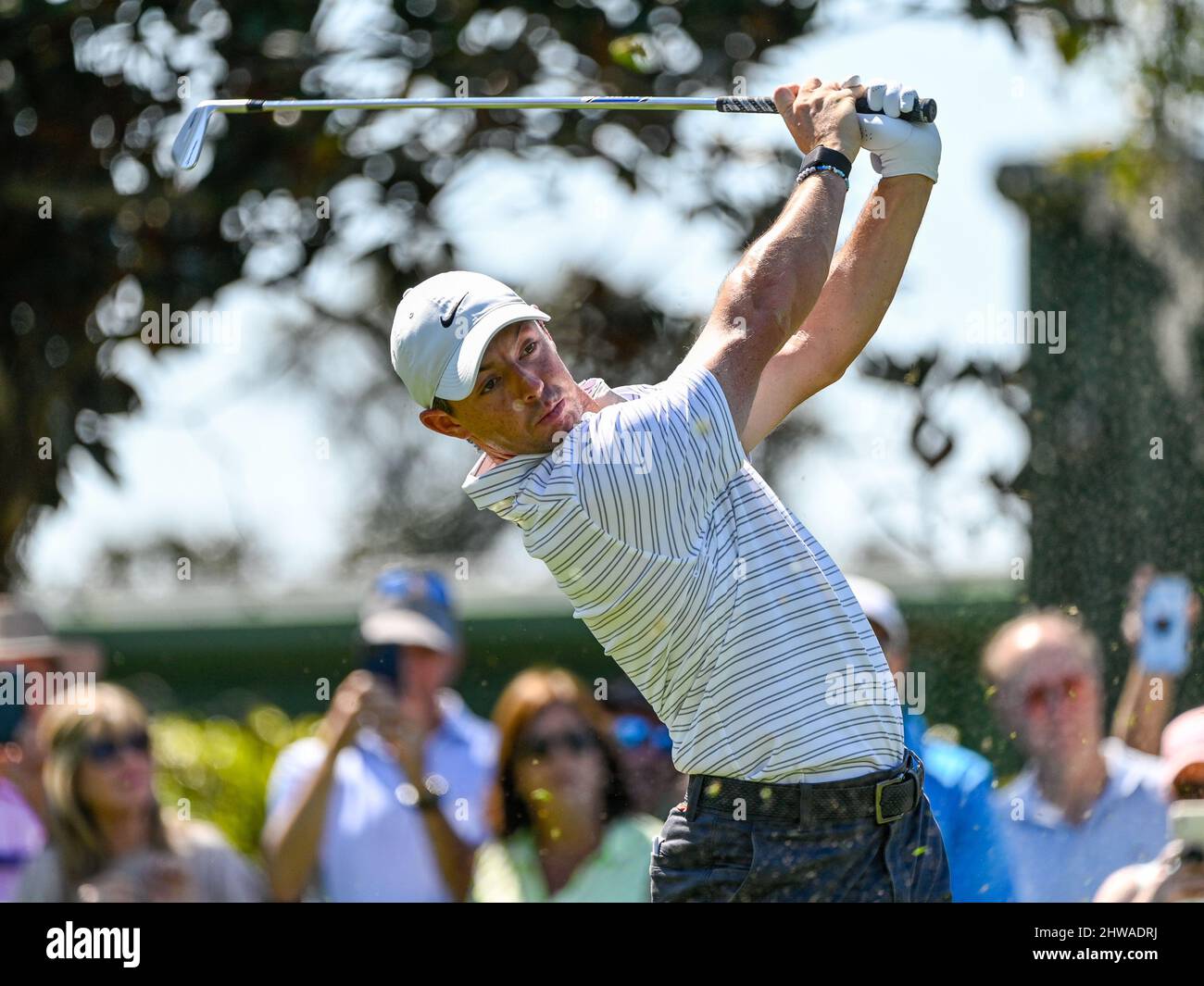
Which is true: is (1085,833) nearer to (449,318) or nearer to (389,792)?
(389,792)

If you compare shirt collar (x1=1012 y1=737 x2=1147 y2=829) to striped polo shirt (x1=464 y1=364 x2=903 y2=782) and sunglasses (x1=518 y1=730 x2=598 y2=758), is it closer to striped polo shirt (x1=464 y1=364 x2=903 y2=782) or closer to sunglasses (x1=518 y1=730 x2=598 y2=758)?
sunglasses (x1=518 y1=730 x2=598 y2=758)

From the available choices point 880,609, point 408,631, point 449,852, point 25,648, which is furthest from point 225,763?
point 880,609

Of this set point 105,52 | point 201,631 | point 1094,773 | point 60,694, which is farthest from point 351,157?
point 201,631

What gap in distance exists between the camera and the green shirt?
3.56 metres

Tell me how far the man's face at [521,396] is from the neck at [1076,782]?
1.68m

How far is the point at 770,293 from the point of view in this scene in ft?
7.71

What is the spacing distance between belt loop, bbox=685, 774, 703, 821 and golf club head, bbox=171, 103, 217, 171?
5.25 feet

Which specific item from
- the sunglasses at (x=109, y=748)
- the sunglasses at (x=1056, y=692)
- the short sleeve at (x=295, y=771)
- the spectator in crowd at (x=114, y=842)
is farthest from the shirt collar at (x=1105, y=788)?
the sunglasses at (x=109, y=748)

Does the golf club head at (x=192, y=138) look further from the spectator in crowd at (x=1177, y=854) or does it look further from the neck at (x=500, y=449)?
the spectator in crowd at (x=1177, y=854)

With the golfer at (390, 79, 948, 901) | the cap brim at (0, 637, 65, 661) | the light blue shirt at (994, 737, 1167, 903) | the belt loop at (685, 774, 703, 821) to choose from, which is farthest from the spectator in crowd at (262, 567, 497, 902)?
the golfer at (390, 79, 948, 901)

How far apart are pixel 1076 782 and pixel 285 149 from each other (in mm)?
2688

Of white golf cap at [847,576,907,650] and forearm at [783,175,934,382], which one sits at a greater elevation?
forearm at [783,175,934,382]

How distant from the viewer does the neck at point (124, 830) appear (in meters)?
3.78
